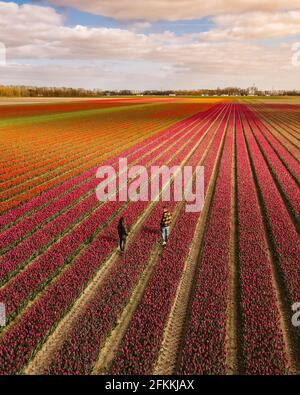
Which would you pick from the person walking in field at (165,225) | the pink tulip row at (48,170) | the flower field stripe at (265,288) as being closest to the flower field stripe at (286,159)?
the flower field stripe at (265,288)

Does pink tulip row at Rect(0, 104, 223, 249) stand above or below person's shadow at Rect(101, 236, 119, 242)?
above

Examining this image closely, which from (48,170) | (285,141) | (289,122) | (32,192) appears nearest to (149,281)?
(32,192)

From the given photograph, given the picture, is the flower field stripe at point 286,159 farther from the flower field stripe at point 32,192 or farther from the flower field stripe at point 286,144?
the flower field stripe at point 32,192

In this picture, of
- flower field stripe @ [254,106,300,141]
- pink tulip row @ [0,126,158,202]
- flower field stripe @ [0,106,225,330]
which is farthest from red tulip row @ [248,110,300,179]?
flower field stripe @ [0,106,225,330]

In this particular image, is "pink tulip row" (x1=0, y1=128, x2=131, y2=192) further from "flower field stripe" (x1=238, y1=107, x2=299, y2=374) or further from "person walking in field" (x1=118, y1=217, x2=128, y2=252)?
"flower field stripe" (x1=238, y1=107, x2=299, y2=374)

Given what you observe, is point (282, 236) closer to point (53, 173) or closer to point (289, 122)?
point (53, 173)
